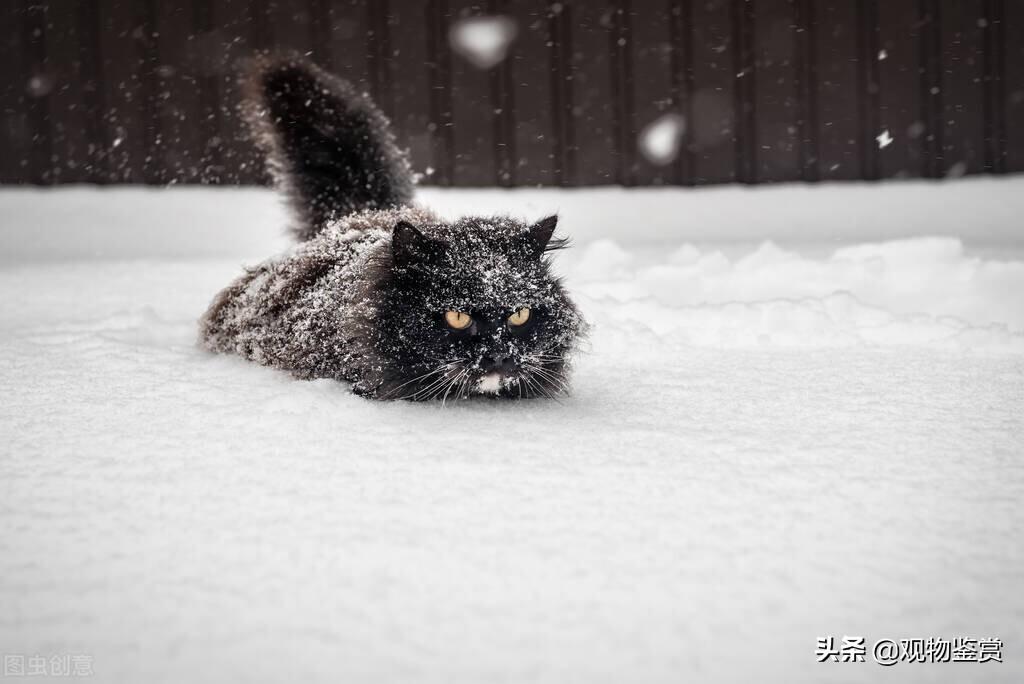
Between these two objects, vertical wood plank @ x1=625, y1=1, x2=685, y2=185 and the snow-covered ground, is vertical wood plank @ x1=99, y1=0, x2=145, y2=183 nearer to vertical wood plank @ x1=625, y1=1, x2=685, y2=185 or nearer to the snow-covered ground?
the snow-covered ground

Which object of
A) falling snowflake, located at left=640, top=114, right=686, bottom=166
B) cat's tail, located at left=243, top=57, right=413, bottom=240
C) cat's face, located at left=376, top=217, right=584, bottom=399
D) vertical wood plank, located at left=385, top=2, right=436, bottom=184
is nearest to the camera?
cat's face, located at left=376, top=217, right=584, bottom=399

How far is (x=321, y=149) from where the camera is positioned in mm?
2723

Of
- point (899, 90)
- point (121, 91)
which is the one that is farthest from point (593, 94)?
point (121, 91)

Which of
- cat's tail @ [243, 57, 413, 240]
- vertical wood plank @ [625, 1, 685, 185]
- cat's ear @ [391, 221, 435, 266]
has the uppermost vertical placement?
vertical wood plank @ [625, 1, 685, 185]

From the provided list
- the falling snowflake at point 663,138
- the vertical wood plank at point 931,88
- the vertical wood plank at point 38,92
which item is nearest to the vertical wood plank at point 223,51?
the vertical wood plank at point 38,92

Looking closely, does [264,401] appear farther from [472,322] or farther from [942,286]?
[942,286]

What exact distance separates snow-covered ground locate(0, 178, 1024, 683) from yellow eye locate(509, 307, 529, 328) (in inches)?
7.9

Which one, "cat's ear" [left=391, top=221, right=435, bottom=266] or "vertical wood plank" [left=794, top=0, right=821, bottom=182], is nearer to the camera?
"cat's ear" [left=391, top=221, right=435, bottom=266]

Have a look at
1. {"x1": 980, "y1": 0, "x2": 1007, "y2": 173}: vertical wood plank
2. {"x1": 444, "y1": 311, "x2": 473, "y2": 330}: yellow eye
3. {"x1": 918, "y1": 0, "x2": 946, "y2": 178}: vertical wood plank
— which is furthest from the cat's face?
{"x1": 980, "y1": 0, "x2": 1007, "y2": 173}: vertical wood plank

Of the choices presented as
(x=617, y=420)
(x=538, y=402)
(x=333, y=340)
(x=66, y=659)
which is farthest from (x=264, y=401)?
(x=66, y=659)

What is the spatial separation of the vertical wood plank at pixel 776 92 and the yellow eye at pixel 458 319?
3396mm

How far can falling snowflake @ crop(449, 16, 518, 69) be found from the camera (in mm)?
4477

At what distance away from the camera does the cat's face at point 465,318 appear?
1.79m

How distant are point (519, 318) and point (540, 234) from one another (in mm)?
253
